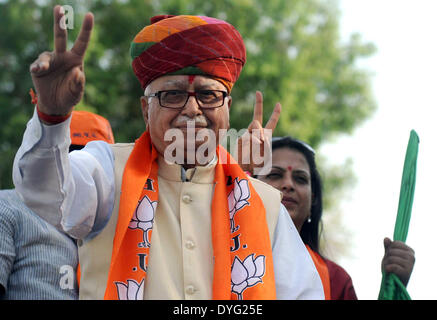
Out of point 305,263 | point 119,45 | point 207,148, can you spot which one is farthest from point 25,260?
point 119,45

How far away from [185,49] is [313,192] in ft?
7.94

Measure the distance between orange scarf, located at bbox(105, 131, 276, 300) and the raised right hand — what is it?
0.65 m

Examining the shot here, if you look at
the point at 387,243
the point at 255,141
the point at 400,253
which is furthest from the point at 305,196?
the point at 400,253

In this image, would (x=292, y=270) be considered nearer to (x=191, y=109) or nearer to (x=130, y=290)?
(x=130, y=290)

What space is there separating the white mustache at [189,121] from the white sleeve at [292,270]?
65 cm

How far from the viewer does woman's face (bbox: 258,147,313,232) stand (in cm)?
478


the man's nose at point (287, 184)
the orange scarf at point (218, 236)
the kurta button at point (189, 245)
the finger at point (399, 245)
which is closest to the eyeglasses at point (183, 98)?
the orange scarf at point (218, 236)

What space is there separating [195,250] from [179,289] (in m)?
0.20

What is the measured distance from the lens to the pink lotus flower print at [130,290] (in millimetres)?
2860

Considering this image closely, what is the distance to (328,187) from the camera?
17203mm

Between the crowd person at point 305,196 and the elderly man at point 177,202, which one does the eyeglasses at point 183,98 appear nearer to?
the elderly man at point 177,202

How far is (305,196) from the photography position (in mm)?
4840

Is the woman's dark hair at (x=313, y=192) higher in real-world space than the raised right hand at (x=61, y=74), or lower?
higher

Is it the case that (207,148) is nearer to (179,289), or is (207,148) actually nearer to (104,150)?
(104,150)
